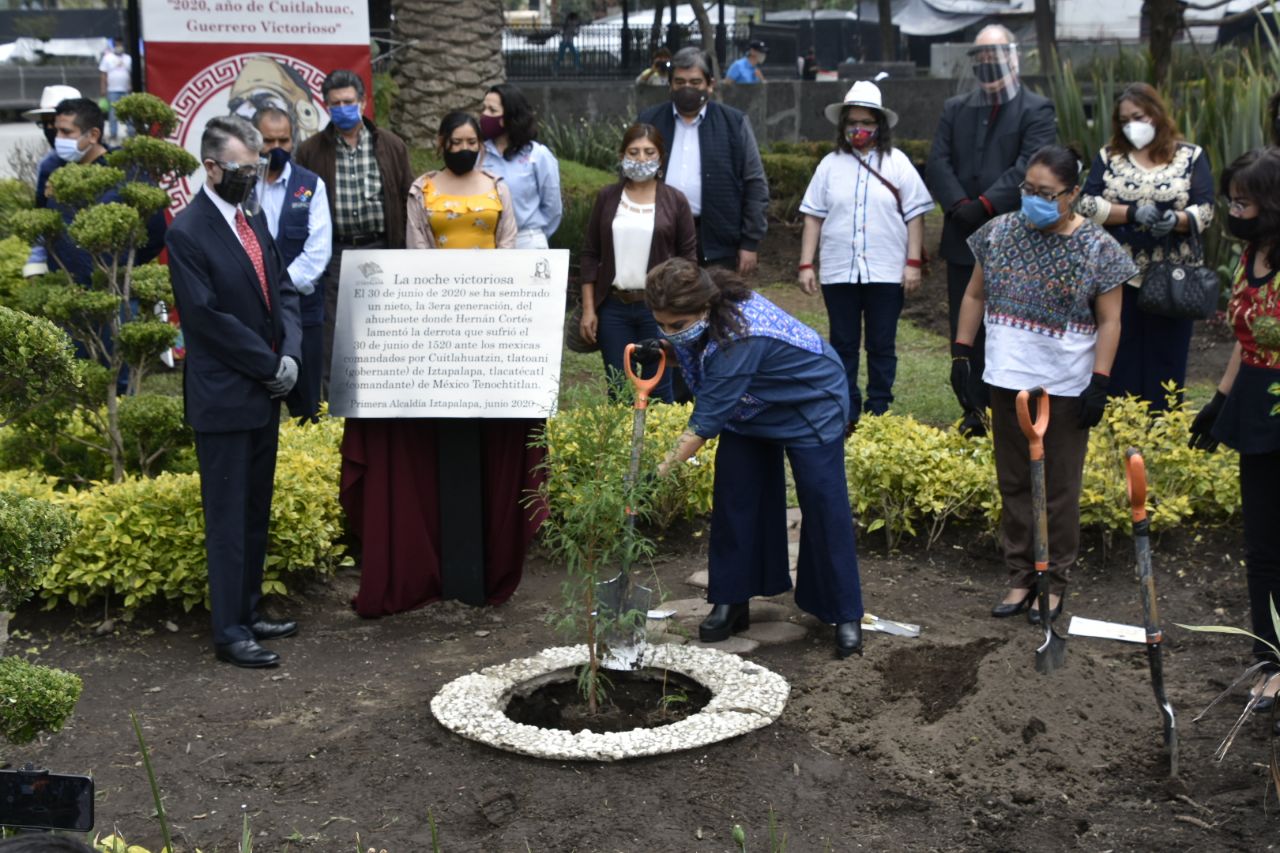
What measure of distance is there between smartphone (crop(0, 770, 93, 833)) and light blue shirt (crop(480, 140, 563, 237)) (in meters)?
5.45

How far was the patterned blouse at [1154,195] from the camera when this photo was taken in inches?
284


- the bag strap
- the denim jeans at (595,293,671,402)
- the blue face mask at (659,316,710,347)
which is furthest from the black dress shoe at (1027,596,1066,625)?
the bag strap

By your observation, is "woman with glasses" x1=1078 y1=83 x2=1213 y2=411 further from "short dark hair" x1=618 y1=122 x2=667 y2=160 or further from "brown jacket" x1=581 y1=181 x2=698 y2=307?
"short dark hair" x1=618 y1=122 x2=667 y2=160

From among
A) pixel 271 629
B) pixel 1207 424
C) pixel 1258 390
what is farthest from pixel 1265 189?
pixel 271 629

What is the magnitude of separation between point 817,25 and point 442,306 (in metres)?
34.8

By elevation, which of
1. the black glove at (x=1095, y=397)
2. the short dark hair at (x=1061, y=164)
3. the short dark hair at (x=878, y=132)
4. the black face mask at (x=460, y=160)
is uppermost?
the short dark hair at (x=878, y=132)

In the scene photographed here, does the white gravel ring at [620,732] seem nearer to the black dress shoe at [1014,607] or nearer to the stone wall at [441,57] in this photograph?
the black dress shoe at [1014,607]

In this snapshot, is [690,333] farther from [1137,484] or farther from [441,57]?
[441,57]

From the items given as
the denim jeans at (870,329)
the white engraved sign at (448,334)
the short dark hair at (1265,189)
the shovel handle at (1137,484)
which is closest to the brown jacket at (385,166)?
the white engraved sign at (448,334)

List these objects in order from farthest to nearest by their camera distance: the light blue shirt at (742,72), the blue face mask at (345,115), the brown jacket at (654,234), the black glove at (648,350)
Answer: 1. the light blue shirt at (742,72)
2. the blue face mask at (345,115)
3. the brown jacket at (654,234)
4. the black glove at (648,350)

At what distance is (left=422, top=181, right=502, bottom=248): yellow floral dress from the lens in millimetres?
6742

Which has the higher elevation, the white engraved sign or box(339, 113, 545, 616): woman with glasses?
the white engraved sign

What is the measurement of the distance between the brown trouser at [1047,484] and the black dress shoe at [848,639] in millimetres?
851

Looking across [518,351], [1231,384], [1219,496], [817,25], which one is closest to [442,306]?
[518,351]
